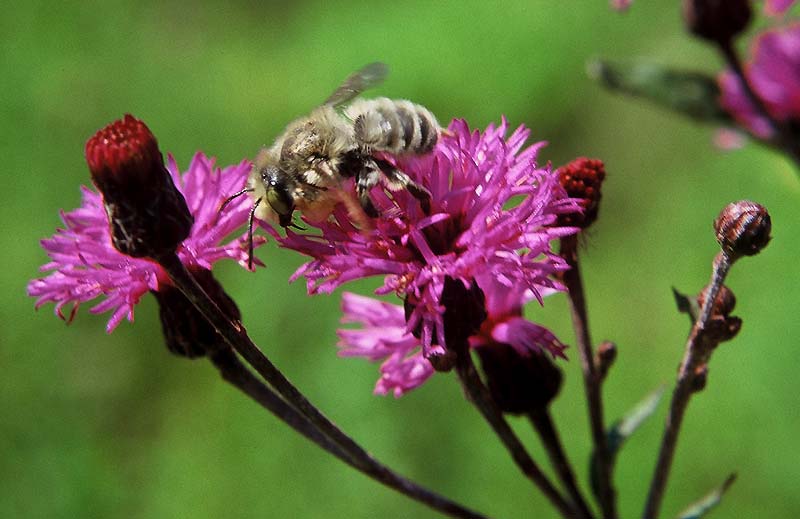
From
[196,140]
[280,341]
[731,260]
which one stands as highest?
[731,260]

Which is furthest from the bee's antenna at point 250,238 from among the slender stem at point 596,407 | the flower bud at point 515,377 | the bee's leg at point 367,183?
the slender stem at point 596,407

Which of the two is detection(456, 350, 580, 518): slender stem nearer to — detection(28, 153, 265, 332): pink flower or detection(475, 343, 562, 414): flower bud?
detection(475, 343, 562, 414): flower bud

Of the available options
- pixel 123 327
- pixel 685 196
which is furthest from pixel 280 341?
pixel 685 196

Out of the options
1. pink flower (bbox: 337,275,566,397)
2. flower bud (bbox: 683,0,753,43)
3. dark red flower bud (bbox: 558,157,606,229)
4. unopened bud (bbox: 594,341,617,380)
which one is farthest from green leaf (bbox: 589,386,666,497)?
flower bud (bbox: 683,0,753,43)

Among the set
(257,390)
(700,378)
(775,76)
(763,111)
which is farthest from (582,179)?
(775,76)

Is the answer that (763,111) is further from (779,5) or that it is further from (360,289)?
(360,289)

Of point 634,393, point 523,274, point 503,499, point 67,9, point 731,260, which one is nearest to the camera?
point 523,274

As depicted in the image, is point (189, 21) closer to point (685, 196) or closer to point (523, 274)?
point (685, 196)
